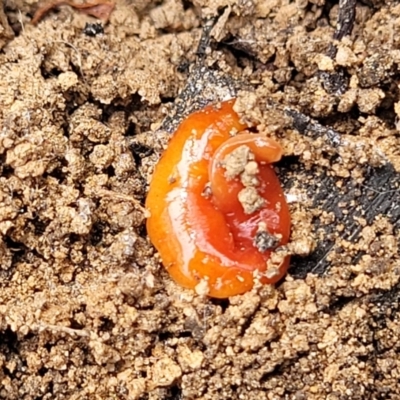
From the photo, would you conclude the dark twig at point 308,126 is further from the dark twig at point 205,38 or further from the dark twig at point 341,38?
the dark twig at point 205,38

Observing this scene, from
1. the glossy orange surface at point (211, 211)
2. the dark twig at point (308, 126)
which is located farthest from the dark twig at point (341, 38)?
the glossy orange surface at point (211, 211)

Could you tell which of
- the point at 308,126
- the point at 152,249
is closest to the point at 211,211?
the point at 152,249

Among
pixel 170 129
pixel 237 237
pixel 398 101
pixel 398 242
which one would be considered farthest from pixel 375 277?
pixel 170 129

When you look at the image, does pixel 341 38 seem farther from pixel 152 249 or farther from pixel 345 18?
pixel 152 249

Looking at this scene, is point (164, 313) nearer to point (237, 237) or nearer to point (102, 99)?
point (237, 237)

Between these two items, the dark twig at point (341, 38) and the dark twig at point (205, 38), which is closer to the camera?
the dark twig at point (341, 38)

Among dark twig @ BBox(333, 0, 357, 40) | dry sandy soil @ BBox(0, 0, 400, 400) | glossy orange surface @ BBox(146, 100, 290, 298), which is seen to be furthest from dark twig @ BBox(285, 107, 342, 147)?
dark twig @ BBox(333, 0, 357, 40)
